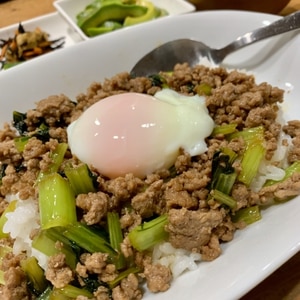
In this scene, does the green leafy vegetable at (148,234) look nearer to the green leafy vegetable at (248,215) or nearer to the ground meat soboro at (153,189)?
the ground meat soboro at (153,189)

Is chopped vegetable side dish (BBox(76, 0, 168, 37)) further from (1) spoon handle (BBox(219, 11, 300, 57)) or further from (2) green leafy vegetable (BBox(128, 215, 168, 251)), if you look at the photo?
(2) green leafy vegetable (BBox(128, 215, 168, 251))

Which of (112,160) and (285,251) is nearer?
(285,251)

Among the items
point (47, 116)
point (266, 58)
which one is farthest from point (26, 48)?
point (266, 58)

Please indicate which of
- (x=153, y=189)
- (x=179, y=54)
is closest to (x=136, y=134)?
(x=153, y=189)

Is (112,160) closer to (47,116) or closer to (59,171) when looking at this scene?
(59,171)

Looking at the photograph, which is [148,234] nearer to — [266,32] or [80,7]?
[266,32]

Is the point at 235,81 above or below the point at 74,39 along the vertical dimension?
above

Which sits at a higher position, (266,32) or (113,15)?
(266,32)
